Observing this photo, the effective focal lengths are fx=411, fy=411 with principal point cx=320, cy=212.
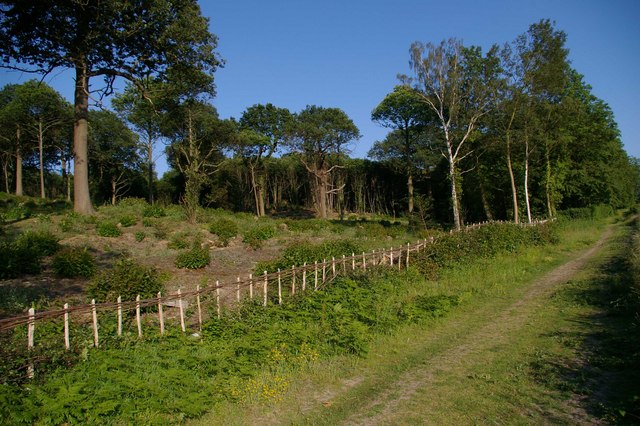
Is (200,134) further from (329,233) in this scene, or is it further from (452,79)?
(452,79)

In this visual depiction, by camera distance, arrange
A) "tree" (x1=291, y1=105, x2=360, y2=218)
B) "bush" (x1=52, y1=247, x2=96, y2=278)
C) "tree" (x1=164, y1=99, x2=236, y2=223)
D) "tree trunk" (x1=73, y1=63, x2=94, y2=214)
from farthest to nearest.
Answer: "tree" (x1=291, y1=105, x2=360, y2=218)
"tree" (x1=164, y1=99, x2=236, y2=223)
"tree trunk" (x1=73, y1=63, x2=94, y2=214)
"bush" (x1=52, y1=247, x2=96, y2=278)

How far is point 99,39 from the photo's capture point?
69.5 ft

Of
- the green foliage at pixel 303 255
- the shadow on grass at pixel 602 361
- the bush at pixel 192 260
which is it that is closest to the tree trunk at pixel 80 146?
the bush at pixel 192 260

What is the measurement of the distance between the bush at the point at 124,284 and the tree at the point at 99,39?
1476cm

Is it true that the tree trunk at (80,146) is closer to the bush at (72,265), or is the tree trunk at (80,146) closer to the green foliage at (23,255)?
the green foliage at (23,255)

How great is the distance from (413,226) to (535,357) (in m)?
23.9

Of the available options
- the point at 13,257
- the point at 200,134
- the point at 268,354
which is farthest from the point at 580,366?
the point at 200,134

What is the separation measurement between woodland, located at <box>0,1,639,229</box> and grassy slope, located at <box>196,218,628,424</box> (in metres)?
18.1

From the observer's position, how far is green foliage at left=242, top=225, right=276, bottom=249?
20.1 metres

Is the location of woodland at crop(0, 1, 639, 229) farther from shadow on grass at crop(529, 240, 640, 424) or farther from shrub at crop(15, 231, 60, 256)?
shadow on grass at crop(529, 240, 640, 424)

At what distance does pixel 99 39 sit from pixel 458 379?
23.2 metres

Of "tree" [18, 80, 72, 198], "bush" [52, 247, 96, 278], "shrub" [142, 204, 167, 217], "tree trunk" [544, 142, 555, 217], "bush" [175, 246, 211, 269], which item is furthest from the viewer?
"tree" [18, 80, 72, 198]

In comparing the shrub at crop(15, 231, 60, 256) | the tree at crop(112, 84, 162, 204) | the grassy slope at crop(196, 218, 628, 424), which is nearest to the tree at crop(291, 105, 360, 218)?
the tree at crop(112, 84, 162, 204)

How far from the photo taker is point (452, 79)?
27.5m
